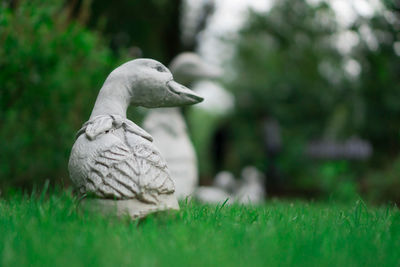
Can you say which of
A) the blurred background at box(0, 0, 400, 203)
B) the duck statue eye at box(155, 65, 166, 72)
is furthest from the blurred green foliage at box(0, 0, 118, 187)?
the duck statue eye at box(155, 65, 166, 72)

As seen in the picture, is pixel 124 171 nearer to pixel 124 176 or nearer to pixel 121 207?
pixel 124 176

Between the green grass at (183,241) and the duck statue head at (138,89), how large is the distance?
2.41ft

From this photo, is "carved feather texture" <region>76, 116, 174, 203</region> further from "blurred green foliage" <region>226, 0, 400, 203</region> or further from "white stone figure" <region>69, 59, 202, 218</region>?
"blurred green foliage" <region>226, 0, 400, 203</region>

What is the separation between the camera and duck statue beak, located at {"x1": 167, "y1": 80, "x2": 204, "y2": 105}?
3.27 m

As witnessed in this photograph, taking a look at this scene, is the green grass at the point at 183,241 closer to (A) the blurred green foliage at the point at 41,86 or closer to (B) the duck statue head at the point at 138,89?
(B) the duck statue head at the point at 138,89

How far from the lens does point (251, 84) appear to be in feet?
56.2

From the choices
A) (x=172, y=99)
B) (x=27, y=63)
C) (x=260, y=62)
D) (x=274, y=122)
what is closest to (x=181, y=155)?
(x=27, y=63)

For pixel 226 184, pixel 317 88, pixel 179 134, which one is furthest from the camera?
pixel 317 88

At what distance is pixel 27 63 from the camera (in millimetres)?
5121

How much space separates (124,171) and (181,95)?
2.92 ft

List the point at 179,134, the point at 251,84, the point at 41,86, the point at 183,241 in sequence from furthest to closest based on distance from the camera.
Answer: the point at 251,84 → the point at 179,134 → the point at 41,86 → the point at 183,241

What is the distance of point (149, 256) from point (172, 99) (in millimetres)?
1487

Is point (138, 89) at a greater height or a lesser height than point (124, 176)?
greater

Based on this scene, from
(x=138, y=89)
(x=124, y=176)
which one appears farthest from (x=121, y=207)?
(x=138, y=89)
